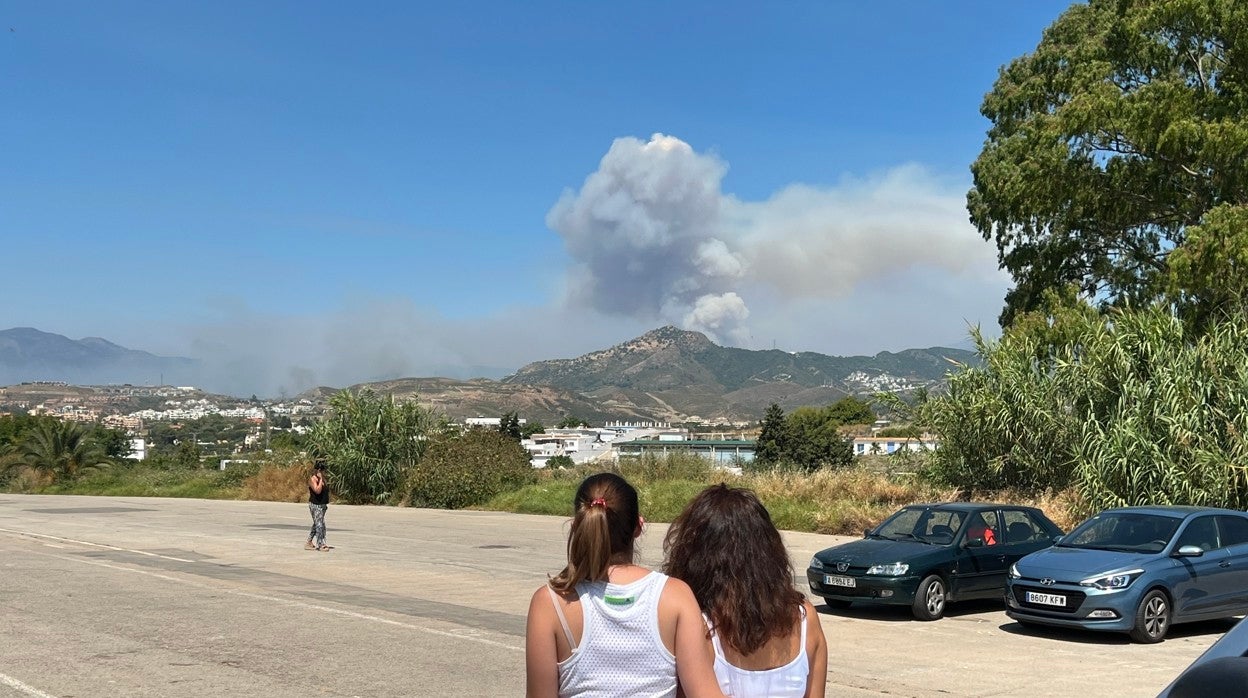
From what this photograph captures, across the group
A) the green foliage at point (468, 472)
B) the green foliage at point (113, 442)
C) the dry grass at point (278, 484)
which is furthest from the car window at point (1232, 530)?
the green foliage at point (113, 442)

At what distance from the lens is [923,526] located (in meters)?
15.3

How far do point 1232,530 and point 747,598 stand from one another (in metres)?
12.2

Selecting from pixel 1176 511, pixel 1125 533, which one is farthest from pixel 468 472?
pixel 1176 511

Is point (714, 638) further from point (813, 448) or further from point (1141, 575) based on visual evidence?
point (813, 448)

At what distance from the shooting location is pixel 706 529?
3.68 meters

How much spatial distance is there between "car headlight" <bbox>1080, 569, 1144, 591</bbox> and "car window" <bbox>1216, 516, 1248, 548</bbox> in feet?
5.51

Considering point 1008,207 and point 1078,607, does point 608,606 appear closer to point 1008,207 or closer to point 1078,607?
point 1078,607

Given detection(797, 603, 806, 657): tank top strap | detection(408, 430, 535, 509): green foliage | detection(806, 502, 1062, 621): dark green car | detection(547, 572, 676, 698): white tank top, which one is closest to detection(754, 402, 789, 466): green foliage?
detection(408, 430, 535, 509): green foliage

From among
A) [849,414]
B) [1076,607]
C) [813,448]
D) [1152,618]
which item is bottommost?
[1152,618]

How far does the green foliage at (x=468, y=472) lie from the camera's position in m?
39.4

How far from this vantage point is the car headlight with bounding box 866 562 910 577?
46.0 feet

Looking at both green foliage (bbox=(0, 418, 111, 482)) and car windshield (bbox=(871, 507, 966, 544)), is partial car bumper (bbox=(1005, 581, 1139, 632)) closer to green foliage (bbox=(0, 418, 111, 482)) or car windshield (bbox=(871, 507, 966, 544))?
car windshield (bbox=(871, 507, 966, 544))

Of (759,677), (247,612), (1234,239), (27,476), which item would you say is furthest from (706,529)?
(27,476)

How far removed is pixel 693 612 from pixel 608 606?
0.84 feet
